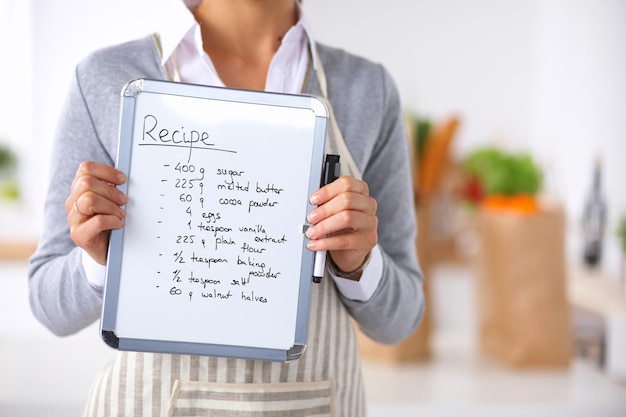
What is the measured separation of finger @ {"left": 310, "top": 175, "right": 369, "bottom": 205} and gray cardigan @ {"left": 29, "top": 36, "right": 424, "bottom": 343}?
16 cm

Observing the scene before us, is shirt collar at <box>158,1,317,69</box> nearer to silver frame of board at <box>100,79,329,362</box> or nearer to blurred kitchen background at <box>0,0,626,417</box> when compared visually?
silver frame of board at <box>100,79,329,362</box>

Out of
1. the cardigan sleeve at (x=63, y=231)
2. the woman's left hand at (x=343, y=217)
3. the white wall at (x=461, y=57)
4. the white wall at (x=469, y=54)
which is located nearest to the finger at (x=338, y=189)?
the woman's left hand at (x=343, y=217)

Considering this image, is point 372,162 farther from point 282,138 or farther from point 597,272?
point 597,272

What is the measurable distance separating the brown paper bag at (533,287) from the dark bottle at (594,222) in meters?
0.72

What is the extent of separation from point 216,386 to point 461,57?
8.63 ft

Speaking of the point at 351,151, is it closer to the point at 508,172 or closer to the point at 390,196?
the point at 390,196

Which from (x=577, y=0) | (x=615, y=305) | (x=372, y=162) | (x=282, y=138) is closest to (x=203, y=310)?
(x=282, y=138)

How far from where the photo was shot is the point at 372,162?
0.98 metres

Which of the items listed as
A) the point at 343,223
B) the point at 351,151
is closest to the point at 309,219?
the point at 343,223

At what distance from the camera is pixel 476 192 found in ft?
9.07

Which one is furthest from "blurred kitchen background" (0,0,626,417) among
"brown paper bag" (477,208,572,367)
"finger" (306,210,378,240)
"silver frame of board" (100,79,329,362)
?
"finger" (306,210,378,240)

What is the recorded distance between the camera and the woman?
795mm

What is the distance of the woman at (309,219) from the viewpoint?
0.80 m

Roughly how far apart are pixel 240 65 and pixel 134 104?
192 mm
